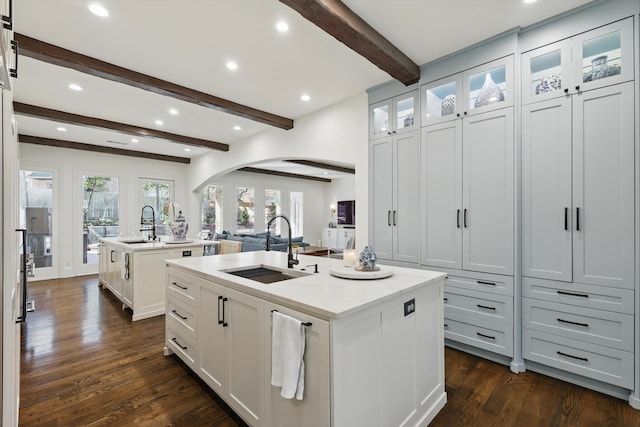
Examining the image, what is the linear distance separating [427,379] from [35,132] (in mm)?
7342

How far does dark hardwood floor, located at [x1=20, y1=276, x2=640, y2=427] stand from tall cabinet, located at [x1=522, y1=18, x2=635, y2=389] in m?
0.30

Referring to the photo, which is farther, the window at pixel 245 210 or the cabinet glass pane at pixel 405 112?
the window at pixel 245 210

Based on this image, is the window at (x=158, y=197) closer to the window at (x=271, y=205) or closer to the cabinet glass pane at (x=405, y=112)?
the window at (x=271, y=205)

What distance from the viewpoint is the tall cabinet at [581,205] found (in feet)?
6.89

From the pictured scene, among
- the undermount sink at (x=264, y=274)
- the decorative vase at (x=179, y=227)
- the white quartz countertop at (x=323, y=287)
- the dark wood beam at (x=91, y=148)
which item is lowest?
the undermount sink at (x=264, y=274)

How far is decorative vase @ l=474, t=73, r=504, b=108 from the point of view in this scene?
2666 mm

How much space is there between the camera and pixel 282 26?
2.48 metres

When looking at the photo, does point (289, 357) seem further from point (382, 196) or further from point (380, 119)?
point (380, 119)

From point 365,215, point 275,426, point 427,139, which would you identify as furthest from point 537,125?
point 275,426

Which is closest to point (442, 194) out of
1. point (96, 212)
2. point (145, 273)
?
point (145, 273)

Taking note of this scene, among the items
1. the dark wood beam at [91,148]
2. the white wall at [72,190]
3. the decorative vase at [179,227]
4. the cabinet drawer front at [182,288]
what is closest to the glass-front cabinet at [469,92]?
the cabinet drawer front at [182,288]

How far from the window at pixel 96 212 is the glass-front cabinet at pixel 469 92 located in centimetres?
704

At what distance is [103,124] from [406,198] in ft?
15.9

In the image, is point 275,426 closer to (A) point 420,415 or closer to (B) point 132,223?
(A) point 420,415
